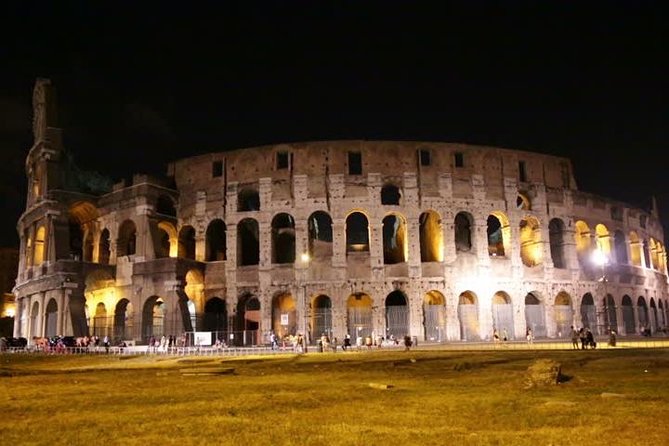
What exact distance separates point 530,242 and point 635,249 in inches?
431

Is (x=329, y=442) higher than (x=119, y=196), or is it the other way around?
(x=119, y=196)

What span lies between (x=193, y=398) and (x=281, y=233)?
27.4m

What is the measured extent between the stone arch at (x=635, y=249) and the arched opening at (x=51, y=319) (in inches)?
1495

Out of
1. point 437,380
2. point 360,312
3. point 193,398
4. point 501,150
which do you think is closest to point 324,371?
point 437,380

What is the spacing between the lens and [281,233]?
37969 millimetres

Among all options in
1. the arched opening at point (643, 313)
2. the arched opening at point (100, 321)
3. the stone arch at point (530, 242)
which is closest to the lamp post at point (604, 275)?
the arched opening at point (643, 313)

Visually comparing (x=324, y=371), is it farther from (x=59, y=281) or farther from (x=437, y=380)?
(x=59, y=281)

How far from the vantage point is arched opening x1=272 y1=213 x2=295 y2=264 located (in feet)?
124

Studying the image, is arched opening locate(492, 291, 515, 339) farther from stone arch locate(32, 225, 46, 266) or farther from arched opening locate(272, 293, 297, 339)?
stone arch locate(32, 225, 46, 266)

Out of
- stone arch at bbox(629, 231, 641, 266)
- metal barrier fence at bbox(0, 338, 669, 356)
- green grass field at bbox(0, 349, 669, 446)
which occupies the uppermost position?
stone arch at bbox(629, 231, 641, 266)

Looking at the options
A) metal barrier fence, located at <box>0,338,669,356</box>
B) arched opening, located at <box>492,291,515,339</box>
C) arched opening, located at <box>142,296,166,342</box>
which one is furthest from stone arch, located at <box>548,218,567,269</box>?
arched opening, located at <box>142,296,166,342</box>

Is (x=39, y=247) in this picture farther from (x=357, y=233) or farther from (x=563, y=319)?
(x=563, y=319)

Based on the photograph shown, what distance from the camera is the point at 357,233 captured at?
41969mm

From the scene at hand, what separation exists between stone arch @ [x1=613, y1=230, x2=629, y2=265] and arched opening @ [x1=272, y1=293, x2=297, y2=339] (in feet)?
76.1
